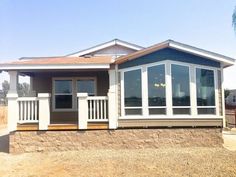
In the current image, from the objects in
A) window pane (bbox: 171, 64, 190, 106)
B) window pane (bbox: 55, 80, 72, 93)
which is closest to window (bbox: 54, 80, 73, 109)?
window pane (bbox: 55, 80, 72, 93)

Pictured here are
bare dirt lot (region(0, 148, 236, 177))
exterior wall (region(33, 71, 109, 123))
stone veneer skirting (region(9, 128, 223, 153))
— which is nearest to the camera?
bare dirt lot (region(0, 148, 236, 177))

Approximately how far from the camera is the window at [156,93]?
Answer: 33.8 feet

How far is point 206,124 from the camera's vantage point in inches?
402

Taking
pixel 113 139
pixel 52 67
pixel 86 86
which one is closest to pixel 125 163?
pixel 113 139

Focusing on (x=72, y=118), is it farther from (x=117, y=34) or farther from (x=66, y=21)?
(x=117, y=34)

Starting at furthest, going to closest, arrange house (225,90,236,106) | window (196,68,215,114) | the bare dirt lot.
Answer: house (225,90,236,106), window (196,68,215,114), the bare dirt lot

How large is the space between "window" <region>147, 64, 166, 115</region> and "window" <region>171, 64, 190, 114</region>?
0.40 meters

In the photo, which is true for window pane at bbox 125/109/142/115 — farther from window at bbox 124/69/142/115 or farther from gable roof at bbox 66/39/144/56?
gable roof at bbox 66/39/144/56

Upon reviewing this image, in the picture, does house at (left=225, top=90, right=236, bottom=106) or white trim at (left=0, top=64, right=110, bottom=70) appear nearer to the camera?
white trim at (left=0, top=64, right=110, bottom=70)

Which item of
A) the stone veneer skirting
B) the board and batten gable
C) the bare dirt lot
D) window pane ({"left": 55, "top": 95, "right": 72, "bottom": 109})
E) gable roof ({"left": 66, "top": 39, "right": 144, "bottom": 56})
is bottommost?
the bare dirt lot

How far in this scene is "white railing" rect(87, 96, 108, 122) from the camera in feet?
33.5

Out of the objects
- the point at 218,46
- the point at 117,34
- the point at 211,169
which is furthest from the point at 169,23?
the point at 211,169

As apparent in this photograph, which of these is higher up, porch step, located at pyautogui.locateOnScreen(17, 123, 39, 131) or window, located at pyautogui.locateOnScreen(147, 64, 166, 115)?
window, located at pyautogui.locateOnScreen(147, 64, 166, 115)

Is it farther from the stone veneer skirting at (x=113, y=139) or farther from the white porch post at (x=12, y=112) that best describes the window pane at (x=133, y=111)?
the white porch post at (x=12, y=112)
